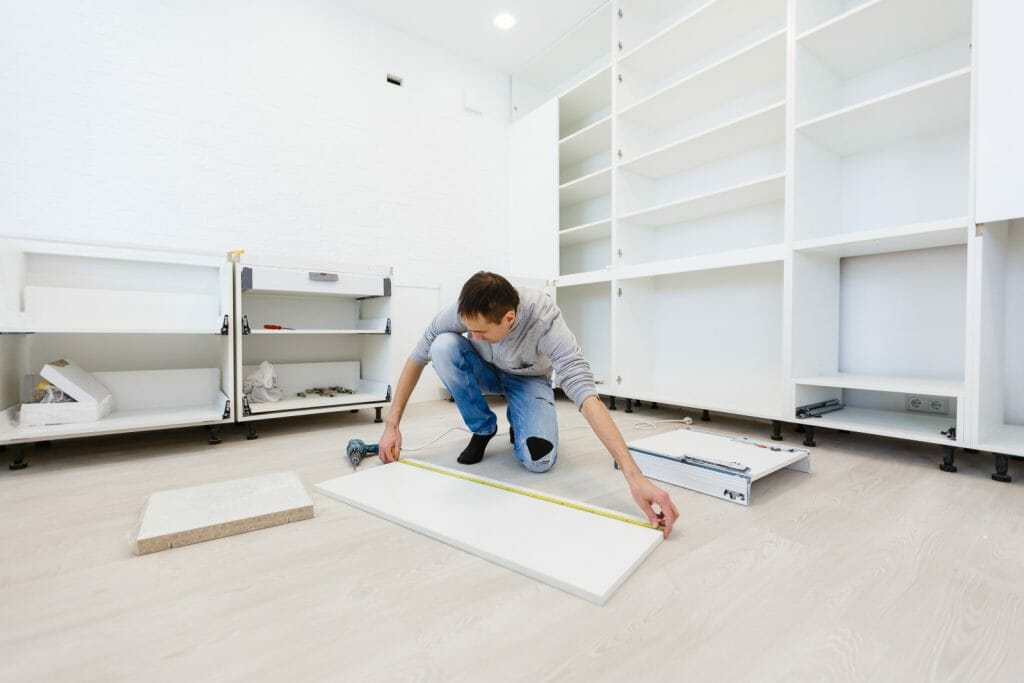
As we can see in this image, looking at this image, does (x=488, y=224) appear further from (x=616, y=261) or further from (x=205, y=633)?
(x=205, y=633)

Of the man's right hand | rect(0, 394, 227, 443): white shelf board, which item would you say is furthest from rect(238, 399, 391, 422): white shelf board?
the man's right hand

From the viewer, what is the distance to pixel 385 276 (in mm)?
2697

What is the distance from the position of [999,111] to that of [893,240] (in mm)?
510

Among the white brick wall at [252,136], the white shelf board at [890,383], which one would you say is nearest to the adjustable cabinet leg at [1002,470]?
the white shelf board at [890,383]

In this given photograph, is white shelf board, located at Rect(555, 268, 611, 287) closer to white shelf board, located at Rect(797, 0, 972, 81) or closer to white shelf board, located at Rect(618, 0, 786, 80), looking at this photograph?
white shelf board, located at Rect(618, 0, 786, 80)

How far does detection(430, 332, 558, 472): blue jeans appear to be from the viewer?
1.70 metres

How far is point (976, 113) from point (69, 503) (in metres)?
3.25

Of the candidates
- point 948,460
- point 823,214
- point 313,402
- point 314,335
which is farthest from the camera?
point 314,335

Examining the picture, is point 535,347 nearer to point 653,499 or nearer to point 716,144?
point 653,499

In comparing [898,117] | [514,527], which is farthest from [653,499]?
[898,117]

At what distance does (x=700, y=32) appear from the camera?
8.87ft

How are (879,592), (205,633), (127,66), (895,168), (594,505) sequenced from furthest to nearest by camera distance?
(127,66)
(895,168)
(594,505)
(879,592)
(205,633)

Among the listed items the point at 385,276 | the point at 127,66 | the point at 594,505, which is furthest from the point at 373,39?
the point at 594,505

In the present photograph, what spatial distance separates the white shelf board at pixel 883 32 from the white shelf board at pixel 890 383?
4.93ft
